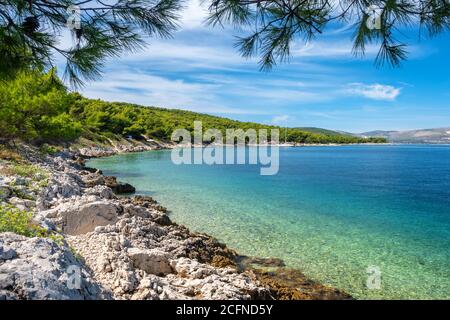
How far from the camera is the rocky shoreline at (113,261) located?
4.26 m

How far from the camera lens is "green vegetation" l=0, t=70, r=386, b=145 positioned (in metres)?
16.4

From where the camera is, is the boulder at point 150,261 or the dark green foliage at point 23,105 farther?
the dark green foliage at point 23,105

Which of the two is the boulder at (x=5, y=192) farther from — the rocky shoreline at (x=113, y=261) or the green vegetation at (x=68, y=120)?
the green vegetation at (x=68, y=120)

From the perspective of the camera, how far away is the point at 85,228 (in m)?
8.44

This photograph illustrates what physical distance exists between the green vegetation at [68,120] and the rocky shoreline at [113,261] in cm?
257

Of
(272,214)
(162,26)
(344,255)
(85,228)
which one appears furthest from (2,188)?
(272,214)

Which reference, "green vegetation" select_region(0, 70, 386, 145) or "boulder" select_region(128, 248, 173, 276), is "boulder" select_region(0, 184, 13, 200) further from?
"boulder" select_region(128, 248, 173, 276)

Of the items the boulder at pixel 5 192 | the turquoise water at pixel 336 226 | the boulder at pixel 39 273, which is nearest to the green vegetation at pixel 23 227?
the boulder at pixel 39 273

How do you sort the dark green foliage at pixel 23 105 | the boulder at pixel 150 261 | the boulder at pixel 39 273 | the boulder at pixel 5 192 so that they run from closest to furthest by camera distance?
the boulder at pixel 39 273, the boulder at pixel 150 261, the boulder at pixel 5 192, the dark green foliage at pixel 23 105

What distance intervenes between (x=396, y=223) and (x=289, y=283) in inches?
397

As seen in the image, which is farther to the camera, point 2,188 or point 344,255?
A: point 344,255

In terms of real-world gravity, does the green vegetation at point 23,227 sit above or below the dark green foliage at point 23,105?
below

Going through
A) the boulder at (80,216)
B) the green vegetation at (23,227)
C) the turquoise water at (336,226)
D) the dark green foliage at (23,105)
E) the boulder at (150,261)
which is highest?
the dark green foliage at (23,105)
